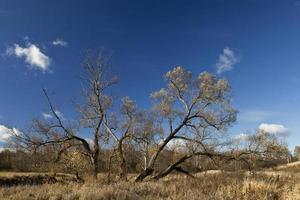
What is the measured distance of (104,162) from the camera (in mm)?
24344

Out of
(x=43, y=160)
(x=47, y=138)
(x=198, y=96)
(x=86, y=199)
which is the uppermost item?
(x=198, y=96)

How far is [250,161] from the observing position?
2312 centimetres

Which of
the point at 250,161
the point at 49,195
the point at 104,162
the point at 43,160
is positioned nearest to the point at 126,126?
the point at 104,162

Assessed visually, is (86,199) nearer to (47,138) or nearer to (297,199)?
(297,199)

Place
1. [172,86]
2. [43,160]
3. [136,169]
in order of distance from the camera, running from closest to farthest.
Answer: [43,160] → [172,86] → [136,169]

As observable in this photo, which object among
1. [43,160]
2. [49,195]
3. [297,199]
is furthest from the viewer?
[43,160]

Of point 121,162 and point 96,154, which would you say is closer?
point 96,154

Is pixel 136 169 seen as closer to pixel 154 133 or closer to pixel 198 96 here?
pixel 154 133

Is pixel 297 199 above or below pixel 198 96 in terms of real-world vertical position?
below

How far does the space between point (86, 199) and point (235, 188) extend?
3.84m

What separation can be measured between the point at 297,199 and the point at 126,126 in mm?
19018

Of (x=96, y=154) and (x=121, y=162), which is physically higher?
(x=96, y=154)

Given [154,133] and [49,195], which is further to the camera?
[154,133]

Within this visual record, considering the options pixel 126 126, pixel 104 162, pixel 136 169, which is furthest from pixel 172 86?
pixel 136 169
